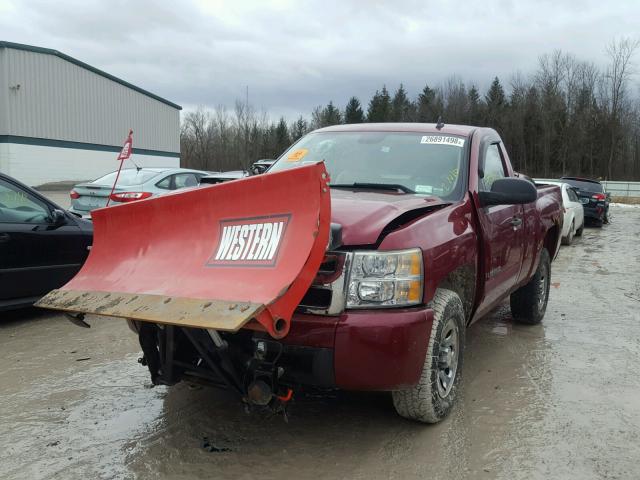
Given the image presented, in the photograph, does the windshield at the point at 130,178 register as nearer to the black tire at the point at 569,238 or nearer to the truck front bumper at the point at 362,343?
the truck front bumper at the point at 362,343

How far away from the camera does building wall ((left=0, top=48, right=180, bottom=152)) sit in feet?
96.8

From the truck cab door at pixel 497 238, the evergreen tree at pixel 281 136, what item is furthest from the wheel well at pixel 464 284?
the evergreen tree at pixel 281 136

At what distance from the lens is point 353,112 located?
3364 inches

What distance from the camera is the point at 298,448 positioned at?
128 inches

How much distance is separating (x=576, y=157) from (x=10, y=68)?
170 feet

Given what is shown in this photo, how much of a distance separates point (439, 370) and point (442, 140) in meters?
1.80

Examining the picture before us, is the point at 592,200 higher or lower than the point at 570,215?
higher

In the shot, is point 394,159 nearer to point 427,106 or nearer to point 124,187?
point 124,187

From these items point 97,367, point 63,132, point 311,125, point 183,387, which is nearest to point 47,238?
point 97,367

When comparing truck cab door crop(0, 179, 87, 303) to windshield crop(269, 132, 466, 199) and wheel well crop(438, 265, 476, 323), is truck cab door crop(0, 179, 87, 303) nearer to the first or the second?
windshield crop(269, 132, 466, 199)

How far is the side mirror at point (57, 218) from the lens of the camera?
606 centimetres

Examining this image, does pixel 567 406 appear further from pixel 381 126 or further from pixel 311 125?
pixel 311 125

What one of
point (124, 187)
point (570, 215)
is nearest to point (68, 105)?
point (124, 187)

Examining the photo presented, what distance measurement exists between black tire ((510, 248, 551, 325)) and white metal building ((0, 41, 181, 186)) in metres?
28.9
